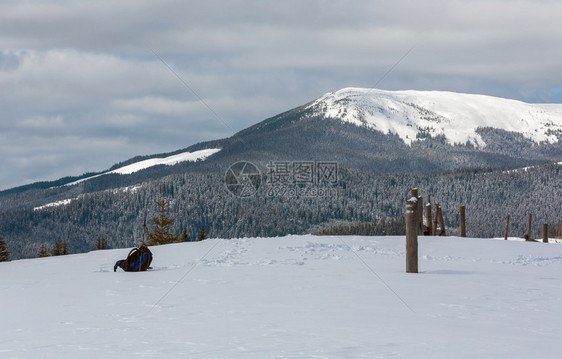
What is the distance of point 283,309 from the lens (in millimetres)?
10023

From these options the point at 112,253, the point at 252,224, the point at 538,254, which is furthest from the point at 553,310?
the point at 252,224

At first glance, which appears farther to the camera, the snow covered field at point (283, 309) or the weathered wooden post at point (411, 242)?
the weathered wooden post at point (411, 242)

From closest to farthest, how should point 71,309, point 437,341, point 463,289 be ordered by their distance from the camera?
point 437,341 < point 71,309 < point 463,289

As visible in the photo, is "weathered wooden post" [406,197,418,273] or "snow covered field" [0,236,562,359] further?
"weathered wooden post" [406,197,418,273]

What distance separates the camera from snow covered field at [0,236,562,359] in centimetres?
A: 738

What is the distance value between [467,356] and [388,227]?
127468mm

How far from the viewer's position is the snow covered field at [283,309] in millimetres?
7383

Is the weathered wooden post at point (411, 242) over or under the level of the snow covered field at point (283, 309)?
over

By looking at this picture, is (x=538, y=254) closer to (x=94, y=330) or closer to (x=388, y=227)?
(x=94, y=330)

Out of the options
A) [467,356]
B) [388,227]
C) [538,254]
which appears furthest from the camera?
[388,227]

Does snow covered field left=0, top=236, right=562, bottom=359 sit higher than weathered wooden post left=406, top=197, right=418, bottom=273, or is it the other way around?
weathered wooden post left=406, top=197, right=418, bottom=273

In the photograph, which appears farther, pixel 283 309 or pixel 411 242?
pixel 411 242

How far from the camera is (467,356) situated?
6961mm

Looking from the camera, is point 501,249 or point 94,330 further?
point 501,249
